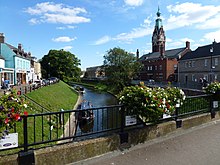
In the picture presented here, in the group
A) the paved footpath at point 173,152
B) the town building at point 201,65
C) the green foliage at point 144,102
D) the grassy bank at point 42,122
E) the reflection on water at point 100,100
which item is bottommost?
the reflection on water at point 100,100

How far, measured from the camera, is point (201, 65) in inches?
1612

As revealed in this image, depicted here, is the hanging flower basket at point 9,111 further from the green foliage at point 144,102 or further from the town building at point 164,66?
the town building at point 164,66

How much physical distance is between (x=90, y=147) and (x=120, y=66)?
47.9 meters

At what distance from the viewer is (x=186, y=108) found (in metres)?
7.14

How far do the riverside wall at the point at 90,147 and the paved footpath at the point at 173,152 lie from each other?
13cm

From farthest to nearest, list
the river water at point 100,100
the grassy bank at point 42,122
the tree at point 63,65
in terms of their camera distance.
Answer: the tree at point 63,65 → the river water at point 100,100 → the grassy bank at point 42,122

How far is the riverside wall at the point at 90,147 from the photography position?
152 inches

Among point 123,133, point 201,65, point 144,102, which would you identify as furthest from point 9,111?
point 201,65

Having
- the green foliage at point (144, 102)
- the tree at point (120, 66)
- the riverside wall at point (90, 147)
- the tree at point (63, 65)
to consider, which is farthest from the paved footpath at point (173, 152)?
the tree at point (63, 65)

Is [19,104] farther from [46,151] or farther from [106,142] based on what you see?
[106,142]

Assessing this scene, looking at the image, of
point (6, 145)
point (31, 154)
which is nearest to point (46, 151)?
point (31, 154)

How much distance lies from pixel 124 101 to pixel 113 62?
4811 cm

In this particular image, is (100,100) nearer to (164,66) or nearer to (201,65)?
(201,65)

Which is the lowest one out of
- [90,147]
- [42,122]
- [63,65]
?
[90,147]
